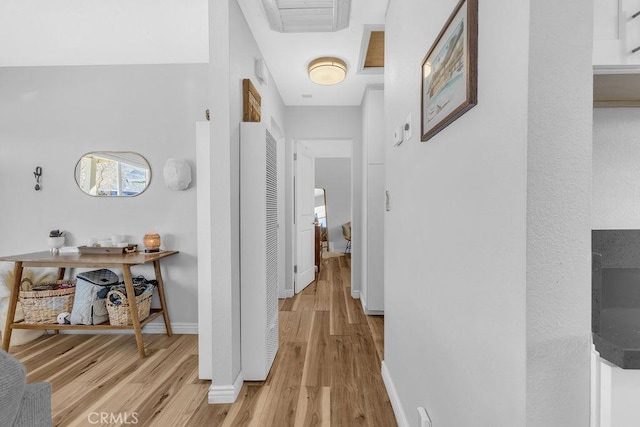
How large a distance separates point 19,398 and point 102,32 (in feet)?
8.58

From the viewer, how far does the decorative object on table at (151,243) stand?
2.73 m

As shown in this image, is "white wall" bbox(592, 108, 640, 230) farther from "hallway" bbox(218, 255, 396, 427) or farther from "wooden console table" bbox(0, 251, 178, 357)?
"wooden console table" bbox(0, 251, 178, 357)

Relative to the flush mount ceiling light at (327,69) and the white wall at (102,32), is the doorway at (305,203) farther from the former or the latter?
the white wall at (102,32)

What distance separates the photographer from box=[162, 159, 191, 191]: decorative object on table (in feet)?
9.01

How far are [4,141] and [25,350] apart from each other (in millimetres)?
1996

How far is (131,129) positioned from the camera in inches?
114

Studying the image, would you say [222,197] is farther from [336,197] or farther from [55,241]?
[336,197]

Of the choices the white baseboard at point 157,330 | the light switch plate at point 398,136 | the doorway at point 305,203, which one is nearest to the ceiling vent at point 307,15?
the light switch plate at point 398,136

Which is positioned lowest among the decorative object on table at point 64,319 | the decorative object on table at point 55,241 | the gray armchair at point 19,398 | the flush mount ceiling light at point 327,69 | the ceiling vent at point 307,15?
the decorative object on table at point 64,319

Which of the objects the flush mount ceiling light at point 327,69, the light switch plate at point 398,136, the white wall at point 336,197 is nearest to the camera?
the light switch plate at point 398,136

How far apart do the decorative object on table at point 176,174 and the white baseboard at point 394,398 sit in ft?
7.51

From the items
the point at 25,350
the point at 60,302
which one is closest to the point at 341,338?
the point at 60,302

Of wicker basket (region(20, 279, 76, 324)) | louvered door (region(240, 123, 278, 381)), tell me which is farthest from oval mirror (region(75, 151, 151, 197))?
louvered door (region(240, 123, 278, 381))

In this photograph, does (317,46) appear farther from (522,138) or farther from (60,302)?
(60,302)
